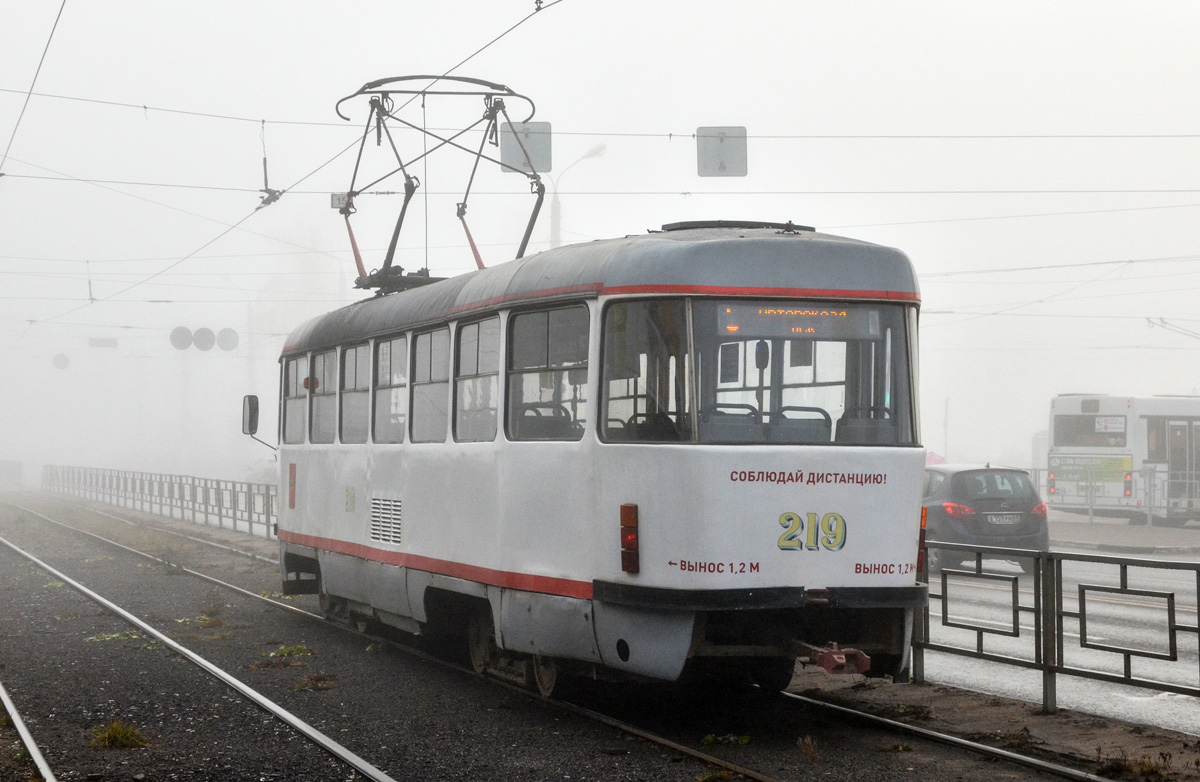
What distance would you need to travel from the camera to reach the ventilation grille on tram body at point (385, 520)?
10.6 m

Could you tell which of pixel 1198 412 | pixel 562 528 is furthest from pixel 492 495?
pixel 1198 412

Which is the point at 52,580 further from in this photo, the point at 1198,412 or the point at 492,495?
the point at 1198,412

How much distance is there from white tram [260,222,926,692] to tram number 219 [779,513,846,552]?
1 cm

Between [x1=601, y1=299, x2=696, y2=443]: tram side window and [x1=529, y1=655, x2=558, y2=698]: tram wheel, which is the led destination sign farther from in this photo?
[x1=529, y1=655, x2=558, y2=698]: tram wheel

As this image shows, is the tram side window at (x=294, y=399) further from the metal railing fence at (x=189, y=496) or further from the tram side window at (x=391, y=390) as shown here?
the metal railing fence at (x=189, y=496)

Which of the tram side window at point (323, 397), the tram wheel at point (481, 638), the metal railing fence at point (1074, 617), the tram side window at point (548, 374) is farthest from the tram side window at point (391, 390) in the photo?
the metal railing fence at point (1074, 617)

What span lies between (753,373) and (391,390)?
4068mm

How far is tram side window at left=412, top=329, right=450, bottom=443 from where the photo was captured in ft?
32.0

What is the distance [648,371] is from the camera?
7.71 metres

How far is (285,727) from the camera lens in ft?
27.3

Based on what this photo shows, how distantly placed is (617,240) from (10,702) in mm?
4942

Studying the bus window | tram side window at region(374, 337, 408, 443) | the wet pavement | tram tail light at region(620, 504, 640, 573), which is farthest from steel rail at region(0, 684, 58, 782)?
the bus window

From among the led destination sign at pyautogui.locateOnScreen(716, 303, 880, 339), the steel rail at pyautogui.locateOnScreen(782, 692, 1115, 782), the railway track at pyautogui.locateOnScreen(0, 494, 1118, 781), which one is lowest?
the railway track at pyautogui.locateOnScreen(0, 494, 1118, 781)

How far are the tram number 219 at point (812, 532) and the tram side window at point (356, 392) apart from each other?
4803mm
